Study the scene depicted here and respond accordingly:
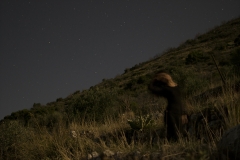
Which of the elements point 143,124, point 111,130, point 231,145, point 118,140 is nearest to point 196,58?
point 111,130

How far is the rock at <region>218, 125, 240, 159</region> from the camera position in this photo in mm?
3524

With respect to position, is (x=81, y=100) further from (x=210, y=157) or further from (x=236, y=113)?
(x=210, y=157)

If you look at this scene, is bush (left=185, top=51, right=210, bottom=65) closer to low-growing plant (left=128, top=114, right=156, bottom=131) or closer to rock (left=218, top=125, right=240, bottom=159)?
low-growing plant (left=128, top=114, right=156, bottom=131)

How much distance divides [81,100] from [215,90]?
19.4 feet

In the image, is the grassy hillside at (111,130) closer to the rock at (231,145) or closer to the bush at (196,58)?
the rock at (231,145)

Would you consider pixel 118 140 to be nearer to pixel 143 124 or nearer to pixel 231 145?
pixel 143 124

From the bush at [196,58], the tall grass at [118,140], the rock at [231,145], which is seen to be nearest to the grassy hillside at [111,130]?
the tall grass at [118,140]

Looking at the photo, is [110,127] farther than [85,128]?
No

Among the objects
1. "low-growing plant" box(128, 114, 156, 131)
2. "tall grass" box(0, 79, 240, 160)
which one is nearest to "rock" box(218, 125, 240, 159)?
"tall grass" box(0, 79, 240, 160)

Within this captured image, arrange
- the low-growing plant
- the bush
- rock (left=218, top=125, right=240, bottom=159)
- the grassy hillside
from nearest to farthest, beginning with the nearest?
rock (left=218, top=125, right=240, bottom=159), the grassy hillside, the low-growing plant, the bush

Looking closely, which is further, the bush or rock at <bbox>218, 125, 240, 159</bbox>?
the bush

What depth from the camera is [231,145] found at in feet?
11.7

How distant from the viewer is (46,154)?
6.58 metres

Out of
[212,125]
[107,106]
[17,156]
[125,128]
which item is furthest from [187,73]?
[17,156]
